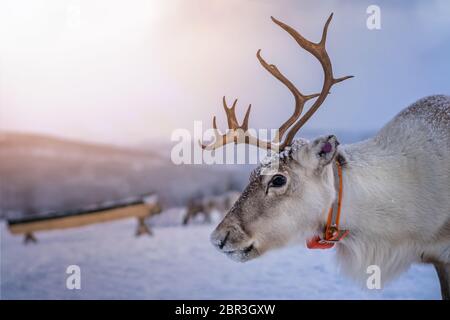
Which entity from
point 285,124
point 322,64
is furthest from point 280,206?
point 322,64

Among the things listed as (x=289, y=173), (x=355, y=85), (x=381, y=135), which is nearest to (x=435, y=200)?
(x=381, y=135)

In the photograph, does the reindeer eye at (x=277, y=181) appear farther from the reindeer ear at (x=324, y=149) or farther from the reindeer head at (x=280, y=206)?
the reindeer ear at (x=324, y=149)

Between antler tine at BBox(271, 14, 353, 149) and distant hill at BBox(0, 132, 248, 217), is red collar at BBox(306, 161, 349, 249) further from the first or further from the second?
distant hill at BBox(0, 132, 248, 217)

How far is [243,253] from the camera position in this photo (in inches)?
63.7

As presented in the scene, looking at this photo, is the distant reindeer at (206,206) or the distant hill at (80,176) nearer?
the distant hill at (80,176)

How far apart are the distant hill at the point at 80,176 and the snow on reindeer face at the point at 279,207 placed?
2309mm

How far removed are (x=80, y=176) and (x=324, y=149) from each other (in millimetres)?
2853

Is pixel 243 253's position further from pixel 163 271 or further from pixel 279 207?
pixel 163 271

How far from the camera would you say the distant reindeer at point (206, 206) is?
13.5ft

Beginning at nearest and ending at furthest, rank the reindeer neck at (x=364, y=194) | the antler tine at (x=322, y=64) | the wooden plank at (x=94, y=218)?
the reindeer neck at (x=364, y=194)
the antler tine at (x=322, y=64)
the wooden plank at (x=94, y=218)

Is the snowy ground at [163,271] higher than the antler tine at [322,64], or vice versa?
the antler tine at [322,64]

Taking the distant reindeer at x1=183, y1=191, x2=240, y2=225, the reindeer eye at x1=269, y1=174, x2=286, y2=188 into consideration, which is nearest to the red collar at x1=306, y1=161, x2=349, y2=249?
the reindeer eye at x1=269, y1=174, x2=286, y2=188

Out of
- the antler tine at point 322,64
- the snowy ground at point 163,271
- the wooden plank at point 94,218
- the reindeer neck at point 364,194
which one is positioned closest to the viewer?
the reindeer neck at point 364,194

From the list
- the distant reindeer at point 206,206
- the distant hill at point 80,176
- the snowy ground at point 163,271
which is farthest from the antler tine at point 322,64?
the distant reindeer at point 206,206
